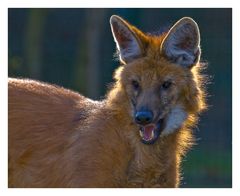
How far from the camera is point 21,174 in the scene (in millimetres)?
6461

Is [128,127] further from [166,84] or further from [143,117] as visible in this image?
[166,84]

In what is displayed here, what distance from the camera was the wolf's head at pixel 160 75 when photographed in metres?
6.14

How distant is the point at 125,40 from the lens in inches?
251

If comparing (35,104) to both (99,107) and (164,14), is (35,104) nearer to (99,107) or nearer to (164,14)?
(99,107)

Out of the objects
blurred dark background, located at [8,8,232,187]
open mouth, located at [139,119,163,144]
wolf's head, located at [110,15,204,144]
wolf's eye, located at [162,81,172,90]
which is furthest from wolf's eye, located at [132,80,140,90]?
blurred dark background, located at [8,8,232,187]

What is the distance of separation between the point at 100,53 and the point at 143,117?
6.59m

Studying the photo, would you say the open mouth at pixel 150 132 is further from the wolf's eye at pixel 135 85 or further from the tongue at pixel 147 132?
the wolf's eye at pixel 135 85

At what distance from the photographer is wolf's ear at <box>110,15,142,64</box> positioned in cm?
628

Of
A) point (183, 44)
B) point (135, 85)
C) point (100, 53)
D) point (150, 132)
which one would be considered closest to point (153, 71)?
point (135, 85)

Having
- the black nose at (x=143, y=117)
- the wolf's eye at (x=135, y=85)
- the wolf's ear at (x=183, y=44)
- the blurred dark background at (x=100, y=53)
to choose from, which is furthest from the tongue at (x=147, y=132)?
the blurred dark background at (x=100, y=53)

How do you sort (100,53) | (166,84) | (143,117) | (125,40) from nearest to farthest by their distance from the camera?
(143,117) < (166,84) < (125,40) < (100,53)

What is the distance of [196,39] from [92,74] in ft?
21.1

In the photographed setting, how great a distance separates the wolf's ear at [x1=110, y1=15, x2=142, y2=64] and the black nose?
0.56 meters

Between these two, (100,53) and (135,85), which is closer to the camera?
(135,85)
